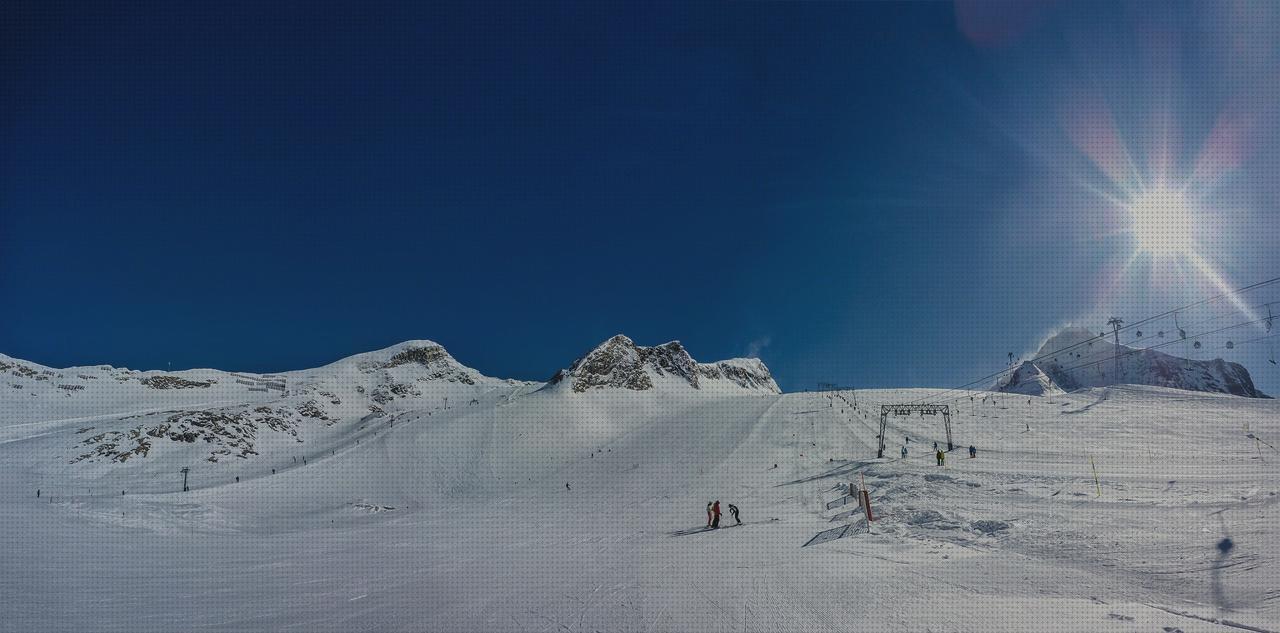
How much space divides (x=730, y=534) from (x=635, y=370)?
8055cm

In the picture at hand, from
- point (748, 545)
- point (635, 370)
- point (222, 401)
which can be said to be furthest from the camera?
point (222, 401)

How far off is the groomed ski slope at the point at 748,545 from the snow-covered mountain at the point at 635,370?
145ft

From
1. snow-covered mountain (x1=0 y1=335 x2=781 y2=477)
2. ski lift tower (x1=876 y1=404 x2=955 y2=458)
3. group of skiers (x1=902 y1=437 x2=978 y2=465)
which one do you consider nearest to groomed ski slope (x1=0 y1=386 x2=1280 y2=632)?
group of skiers (x1=902 y1=437 x2=978 y2=465)

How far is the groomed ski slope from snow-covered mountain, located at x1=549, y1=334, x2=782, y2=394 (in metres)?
44.3

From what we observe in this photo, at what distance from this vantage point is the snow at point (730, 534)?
871 cm

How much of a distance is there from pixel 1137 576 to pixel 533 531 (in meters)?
20.7

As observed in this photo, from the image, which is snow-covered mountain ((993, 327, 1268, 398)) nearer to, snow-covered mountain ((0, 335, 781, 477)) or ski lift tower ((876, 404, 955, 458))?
snow-covered mountain ((0, 335, 781, 477))

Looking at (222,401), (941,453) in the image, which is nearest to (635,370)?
(941,453)

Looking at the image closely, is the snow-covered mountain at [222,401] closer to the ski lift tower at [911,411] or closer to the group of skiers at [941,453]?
the ski lift tower at [911,411]

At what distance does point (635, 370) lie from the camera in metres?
98.2

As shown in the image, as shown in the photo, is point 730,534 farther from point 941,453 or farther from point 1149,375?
point 1149,375

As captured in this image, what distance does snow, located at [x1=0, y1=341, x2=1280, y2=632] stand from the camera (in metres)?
8.71

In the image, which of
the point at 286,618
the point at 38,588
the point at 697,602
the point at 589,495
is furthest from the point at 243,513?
the point at 697,602

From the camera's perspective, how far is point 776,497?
27.2 m
